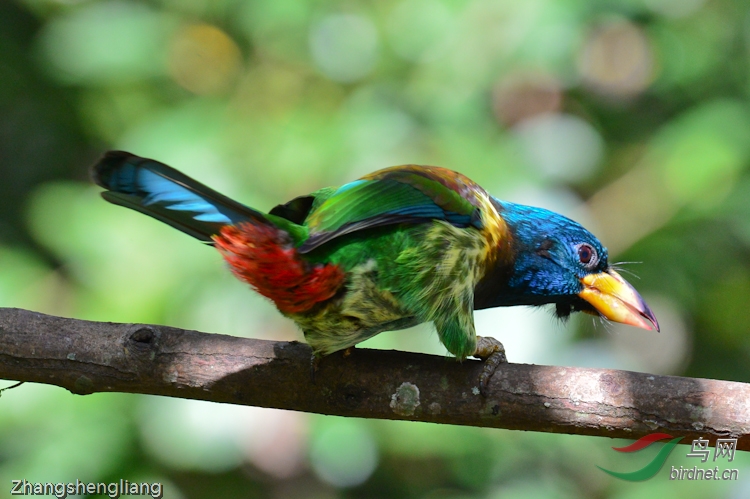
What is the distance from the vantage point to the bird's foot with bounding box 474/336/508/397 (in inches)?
92.9

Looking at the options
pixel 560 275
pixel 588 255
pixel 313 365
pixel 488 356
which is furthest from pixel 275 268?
pixel 588 255

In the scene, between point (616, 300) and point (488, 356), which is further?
point (616, 300)

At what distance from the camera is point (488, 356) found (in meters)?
2.53

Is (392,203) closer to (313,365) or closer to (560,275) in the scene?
(313,365)

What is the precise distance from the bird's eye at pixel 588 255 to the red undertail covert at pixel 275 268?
3.34ft

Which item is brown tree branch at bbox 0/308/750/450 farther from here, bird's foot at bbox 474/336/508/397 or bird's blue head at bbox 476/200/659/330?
bird's blue head at bbox 476/200/659/330

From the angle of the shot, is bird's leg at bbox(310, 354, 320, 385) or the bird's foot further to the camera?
bird's leg at bbox(310, 354, 320, 385)

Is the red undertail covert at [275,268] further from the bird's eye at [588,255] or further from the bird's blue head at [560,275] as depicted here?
the bird's eye at [588,255]

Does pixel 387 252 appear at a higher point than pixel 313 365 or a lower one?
higher

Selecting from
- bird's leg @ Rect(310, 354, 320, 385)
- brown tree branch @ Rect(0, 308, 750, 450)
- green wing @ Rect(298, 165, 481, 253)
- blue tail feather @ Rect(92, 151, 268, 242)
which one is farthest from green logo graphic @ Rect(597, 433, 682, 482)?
blue tail feather @ Rect(92, 151, 268, 242)

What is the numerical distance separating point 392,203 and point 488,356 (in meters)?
0.59

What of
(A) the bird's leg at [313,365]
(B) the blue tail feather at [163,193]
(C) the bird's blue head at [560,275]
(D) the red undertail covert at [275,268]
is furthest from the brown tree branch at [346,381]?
(C) the bird's blue head at [560,275]

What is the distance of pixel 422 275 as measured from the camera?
250 centimetres

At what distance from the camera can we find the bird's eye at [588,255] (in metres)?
2.95
